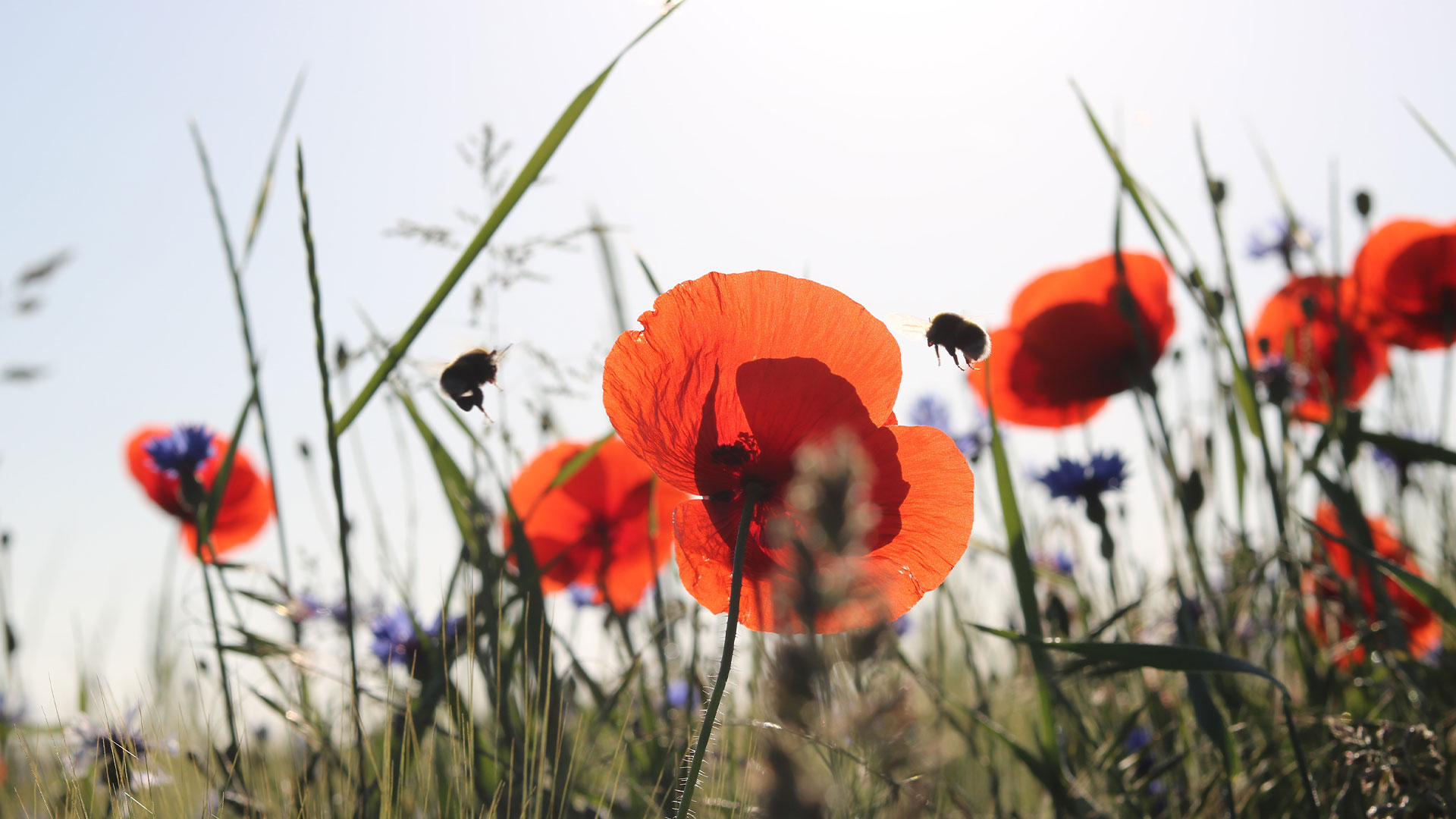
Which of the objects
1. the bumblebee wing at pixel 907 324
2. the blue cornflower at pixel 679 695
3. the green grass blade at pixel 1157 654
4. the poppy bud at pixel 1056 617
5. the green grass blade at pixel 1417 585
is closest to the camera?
the green grass blade at pixel 1157 654

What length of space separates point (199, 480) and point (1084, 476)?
135cm

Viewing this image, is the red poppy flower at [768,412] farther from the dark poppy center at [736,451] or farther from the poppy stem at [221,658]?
the poppy stem at [221,658]

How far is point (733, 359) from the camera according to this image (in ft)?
2.09

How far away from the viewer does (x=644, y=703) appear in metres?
1.23

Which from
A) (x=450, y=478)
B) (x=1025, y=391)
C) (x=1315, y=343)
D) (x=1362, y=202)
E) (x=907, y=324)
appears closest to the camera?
(x=907, y=324)

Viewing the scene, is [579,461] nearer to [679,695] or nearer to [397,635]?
[397,635]

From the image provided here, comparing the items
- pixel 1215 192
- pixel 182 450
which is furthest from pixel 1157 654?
pixel 182 450

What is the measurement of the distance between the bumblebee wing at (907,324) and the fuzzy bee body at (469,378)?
0.36 metres

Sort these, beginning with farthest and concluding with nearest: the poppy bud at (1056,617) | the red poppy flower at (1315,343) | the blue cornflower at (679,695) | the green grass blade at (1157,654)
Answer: the blue cornflower at (679,695) → the red poppy flower at (1315,343) → the poppy bud at (1056,617) → the green grass blade at (1157,654)

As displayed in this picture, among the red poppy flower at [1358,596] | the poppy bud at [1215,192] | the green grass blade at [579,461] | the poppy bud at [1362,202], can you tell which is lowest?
the green grass blade at [579,461]

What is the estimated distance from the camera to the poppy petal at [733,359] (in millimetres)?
618

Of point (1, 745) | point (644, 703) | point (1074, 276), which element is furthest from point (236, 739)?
point (1074, 276)

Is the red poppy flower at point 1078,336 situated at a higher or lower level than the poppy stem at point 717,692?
higher

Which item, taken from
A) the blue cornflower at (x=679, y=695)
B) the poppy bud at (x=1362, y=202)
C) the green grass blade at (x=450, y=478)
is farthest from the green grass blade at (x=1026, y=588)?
the poppy bud at (x=1362, y=202)
